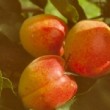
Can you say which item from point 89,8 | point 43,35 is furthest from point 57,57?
point 89,8

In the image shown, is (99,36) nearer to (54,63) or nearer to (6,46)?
(54,63)

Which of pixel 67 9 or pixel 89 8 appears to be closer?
pixel 67 9

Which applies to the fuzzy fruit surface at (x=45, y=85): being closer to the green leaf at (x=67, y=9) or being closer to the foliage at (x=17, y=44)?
the foliage at (x=17, y=44)

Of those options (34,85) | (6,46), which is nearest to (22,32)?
(6,46)

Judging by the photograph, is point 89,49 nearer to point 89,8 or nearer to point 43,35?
Answer: point 43,35

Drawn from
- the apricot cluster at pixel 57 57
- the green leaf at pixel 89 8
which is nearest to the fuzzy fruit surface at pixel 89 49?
the apricot cluster at pixel 57 57
